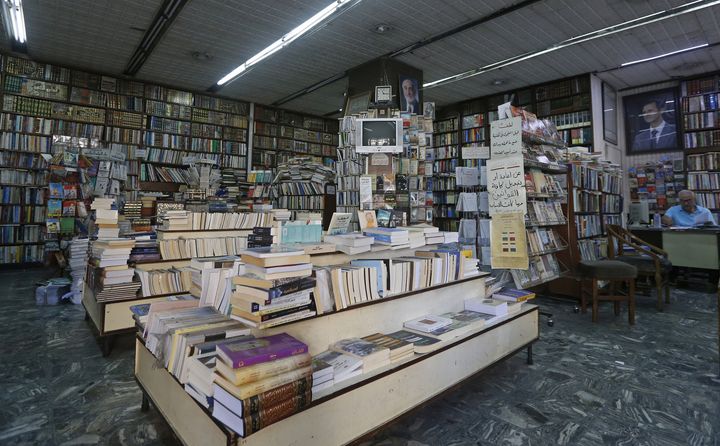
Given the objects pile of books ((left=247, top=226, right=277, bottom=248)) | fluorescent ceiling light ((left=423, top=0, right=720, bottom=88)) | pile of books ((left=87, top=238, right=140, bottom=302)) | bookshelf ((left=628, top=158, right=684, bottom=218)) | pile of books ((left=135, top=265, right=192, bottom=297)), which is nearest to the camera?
pile of books ((left=247, top=226, right=277, bottom=248))

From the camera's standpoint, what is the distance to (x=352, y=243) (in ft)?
6.06

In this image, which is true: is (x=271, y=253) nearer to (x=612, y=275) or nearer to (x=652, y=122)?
(x=612, y=275)

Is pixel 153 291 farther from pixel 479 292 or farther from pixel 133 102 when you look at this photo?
pixel 133 102

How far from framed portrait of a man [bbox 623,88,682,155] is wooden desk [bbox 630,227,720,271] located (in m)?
3.19

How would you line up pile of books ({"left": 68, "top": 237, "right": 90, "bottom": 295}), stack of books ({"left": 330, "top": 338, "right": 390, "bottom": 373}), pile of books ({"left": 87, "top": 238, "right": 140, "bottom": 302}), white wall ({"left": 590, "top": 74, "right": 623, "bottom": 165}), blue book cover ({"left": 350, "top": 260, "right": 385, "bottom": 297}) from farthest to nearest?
1. white wall ({"left": 590, "top": 74, "right": 623, "bottom": 165})
2. pile of books ({"left": 68, "top": 237, "right": 90, "bottom": 295})
3. pile of books ({"left": 87, "top": 238, "right": 140, "bottom": 302})
4. blue book cover ({"left": 350, "top": 260, "right": 385, "bottom": 297})
5. stack of books ({"left": 330, "top": 338, "right": 390, "bottom": 373})

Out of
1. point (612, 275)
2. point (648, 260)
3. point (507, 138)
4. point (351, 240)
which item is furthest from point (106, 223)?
point (648, 260)

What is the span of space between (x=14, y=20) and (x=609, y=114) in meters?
10.2

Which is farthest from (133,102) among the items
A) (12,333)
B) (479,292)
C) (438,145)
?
(479,292)

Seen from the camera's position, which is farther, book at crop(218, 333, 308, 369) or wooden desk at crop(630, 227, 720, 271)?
wooden desk at crop(630, 227, 720, 271)

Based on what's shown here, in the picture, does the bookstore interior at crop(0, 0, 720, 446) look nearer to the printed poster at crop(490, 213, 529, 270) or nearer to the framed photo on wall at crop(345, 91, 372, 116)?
the printed poster at crop(490, 213, 529, 270)

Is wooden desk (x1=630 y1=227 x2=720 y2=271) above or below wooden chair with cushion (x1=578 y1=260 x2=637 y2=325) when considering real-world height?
above

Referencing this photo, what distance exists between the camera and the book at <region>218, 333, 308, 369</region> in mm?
1073

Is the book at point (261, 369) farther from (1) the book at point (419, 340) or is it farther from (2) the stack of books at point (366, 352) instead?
(1) the book at point (419, 340)

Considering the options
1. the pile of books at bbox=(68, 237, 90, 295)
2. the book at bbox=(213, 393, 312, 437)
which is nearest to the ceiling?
the pile of books at bbox=(68, 237, 90, 295)
